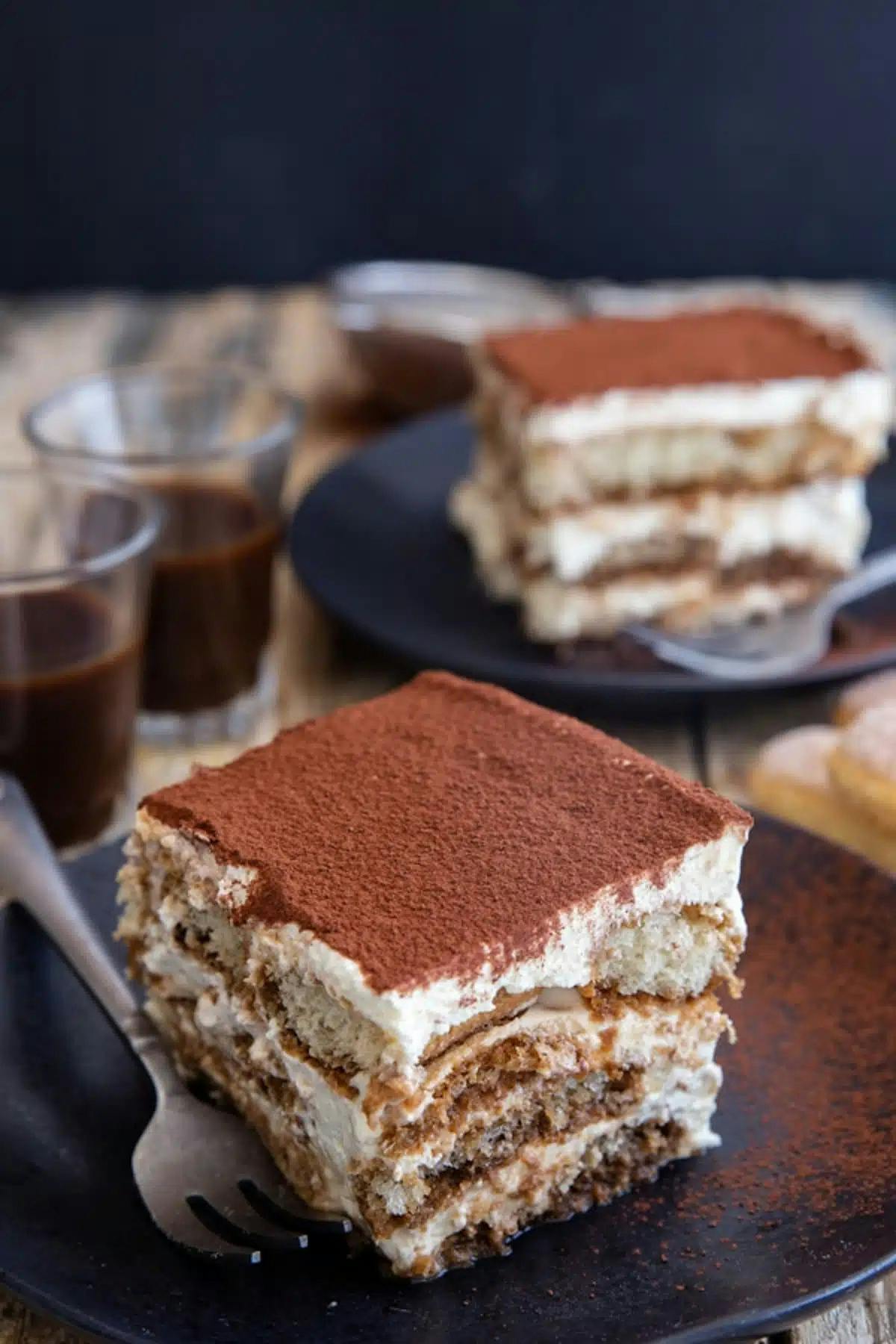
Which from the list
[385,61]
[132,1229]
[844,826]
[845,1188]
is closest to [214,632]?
[844,826]

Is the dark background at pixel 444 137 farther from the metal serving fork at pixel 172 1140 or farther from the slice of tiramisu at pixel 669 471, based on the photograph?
the metal serving fork at pixel 172 1140

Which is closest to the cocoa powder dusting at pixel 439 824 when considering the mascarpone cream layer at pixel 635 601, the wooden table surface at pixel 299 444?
the wooden table surface at pixel 299 444

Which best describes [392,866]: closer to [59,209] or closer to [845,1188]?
[845,1188]

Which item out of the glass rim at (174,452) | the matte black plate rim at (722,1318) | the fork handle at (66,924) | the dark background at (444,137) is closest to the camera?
the matte black plate rim at (722,1318)

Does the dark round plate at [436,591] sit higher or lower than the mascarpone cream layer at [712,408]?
lower

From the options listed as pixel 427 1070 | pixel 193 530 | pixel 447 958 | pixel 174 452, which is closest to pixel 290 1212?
pixel 427 1070

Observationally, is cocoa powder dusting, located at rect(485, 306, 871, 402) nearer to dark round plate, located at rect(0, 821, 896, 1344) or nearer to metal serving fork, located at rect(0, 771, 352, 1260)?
dark round plate, located at rect(0, 821, 896, 1344)

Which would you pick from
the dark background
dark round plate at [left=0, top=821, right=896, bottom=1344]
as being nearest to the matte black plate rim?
dark round plate at [left=0, top=821, right=896, bottom=1344]
